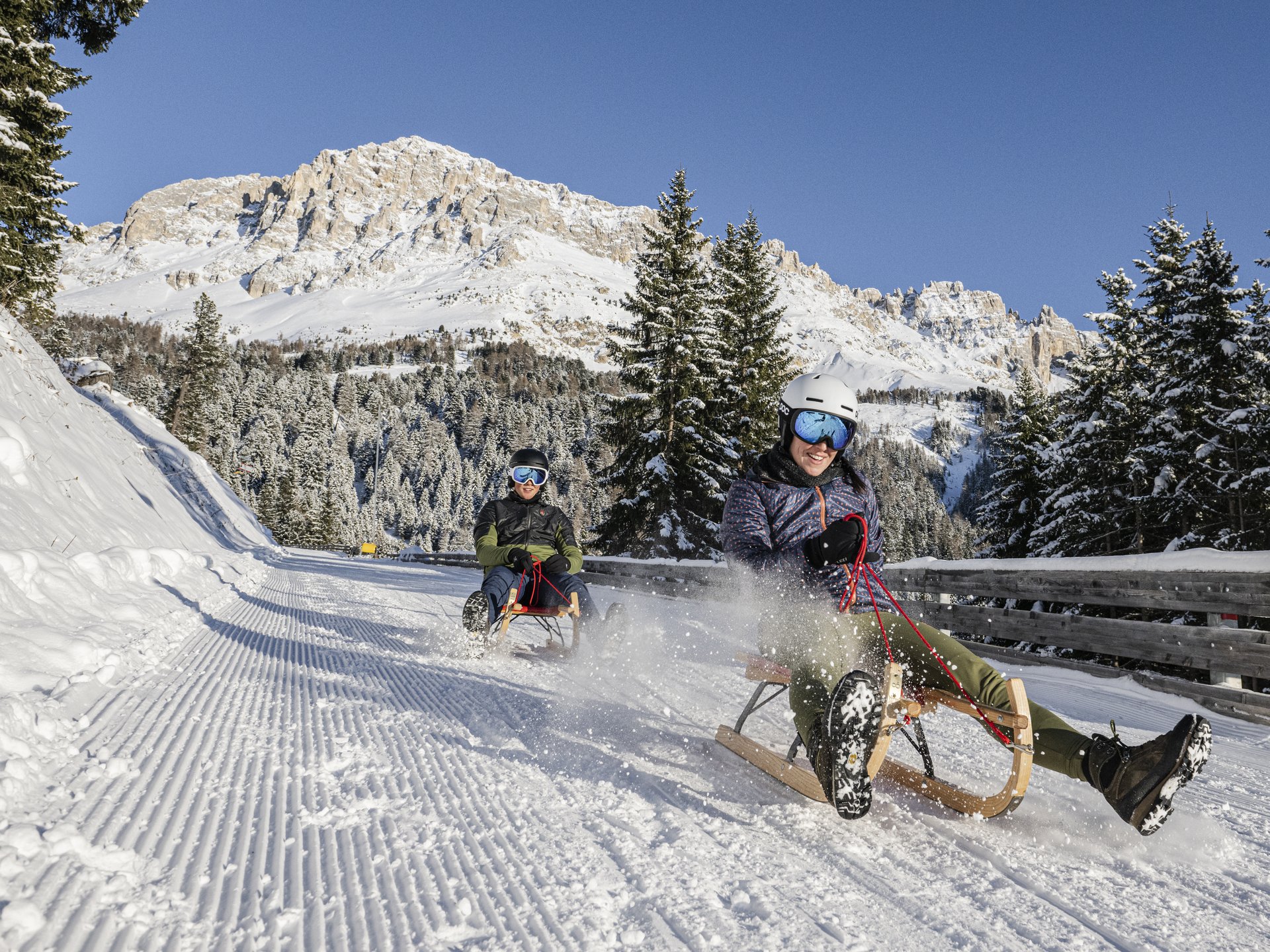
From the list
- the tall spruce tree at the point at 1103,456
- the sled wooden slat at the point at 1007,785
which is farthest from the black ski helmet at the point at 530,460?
the tall spruce tree at the point at 1103,456

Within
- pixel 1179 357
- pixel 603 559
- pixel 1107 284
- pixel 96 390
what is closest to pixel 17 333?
pixel 603 559

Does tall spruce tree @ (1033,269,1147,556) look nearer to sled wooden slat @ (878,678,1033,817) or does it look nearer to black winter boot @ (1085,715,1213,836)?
sled wooden slat @ (878,678,1033,817)

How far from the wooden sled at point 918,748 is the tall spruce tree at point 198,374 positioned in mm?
55354

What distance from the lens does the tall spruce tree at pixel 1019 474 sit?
2388 centimetres

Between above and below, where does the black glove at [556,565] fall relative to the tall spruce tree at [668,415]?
below

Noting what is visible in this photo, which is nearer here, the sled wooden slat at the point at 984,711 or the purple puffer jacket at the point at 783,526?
the sled wooden slat at the point at 984,711

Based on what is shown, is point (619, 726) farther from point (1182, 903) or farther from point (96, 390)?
point (96, 390)

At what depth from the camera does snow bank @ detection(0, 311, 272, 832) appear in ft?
9.76

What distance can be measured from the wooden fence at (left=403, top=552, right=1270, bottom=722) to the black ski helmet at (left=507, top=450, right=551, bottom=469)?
14.1ft

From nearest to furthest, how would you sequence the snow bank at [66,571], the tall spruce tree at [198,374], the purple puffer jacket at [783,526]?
1. the snow bank at [66,571]
2. the purple puffer jacket at [783,526]
3. the tall spruce tree at [198,374]

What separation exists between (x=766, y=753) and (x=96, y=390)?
1331 inches

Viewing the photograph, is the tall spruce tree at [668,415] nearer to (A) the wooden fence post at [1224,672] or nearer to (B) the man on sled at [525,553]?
(B) the man on sled at [525,553]

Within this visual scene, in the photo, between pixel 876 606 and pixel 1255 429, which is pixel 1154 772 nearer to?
pixel 876 606

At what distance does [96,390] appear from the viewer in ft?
92.9
